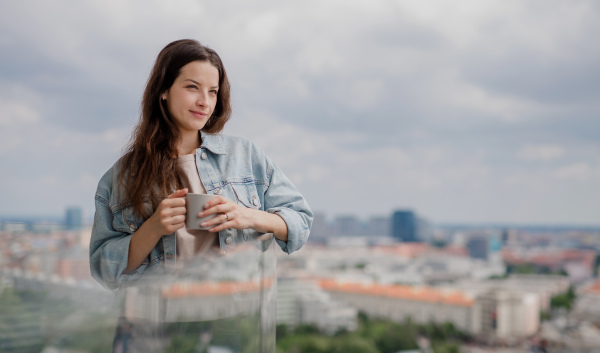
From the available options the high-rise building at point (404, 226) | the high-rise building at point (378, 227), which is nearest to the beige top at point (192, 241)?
the high-rise building at point (404, 226)

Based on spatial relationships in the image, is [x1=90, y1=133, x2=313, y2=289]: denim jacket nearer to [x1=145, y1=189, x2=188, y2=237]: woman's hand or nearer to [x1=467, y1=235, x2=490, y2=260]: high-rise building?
[x1=145, y1=189, x2=188, y2=237]: woman's hand

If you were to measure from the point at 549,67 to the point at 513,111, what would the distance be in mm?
3797

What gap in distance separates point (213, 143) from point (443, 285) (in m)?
30.4

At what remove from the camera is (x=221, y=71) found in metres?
0.92

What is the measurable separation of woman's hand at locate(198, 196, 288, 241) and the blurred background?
71.3 feet

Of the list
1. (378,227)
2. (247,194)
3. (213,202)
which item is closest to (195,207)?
(213,202)

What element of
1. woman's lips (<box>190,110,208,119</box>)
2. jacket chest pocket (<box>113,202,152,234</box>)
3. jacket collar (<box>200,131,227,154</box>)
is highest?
woman's lips (<box>190,110,208,119</box>)

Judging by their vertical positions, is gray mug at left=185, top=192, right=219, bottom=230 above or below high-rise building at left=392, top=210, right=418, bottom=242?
above

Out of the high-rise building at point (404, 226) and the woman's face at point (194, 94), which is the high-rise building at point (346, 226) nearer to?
the high-rise building at point (404, 226)

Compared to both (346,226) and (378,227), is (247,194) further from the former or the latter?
(378,227)

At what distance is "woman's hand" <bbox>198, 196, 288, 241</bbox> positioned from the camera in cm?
72

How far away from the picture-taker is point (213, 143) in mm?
882

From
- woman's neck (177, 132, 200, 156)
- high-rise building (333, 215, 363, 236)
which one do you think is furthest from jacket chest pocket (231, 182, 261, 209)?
high-rise building (333, 215, 363, 236)

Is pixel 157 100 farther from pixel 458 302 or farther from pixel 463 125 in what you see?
pixel 463 125
